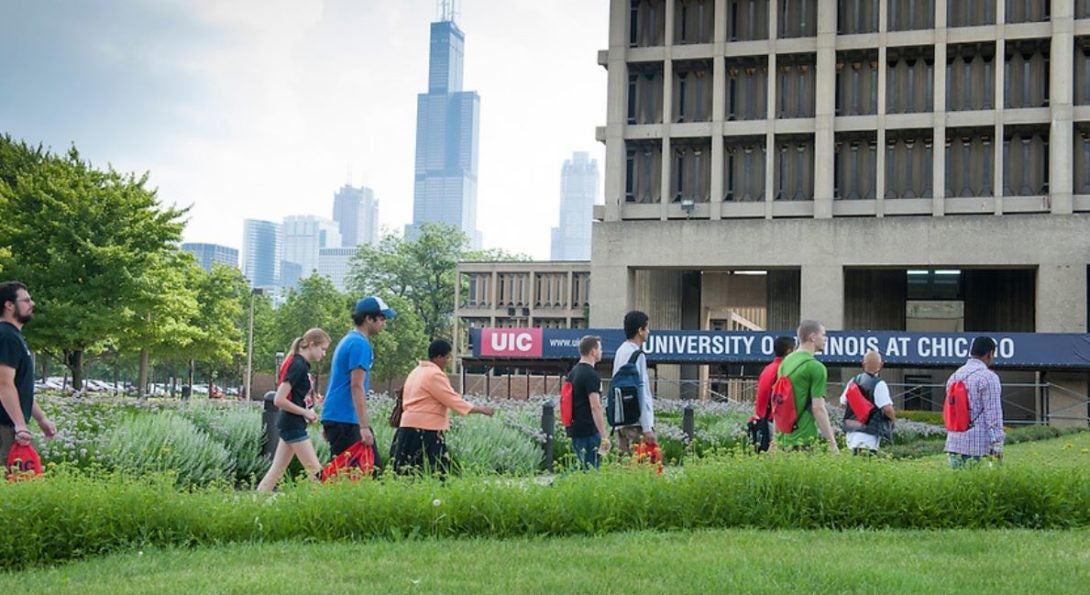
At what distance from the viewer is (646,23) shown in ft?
164

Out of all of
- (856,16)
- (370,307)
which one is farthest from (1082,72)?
(370,307)

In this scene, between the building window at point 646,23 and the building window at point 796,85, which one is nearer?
the building window at point 796,85

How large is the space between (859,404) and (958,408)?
1955 millimetres

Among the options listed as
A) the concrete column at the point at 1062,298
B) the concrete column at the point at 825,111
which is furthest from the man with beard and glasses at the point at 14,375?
the concrete column at the point at 825,111

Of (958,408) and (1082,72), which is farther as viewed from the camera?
(1082,72)

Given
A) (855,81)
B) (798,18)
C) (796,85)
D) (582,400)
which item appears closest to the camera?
(582,400)

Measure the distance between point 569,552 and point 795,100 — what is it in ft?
140

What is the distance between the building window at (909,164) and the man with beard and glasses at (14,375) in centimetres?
4142

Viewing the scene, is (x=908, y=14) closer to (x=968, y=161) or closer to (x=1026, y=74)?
(x=1026, y=74)

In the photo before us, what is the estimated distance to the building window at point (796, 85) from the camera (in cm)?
4759

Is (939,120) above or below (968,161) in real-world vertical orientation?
above

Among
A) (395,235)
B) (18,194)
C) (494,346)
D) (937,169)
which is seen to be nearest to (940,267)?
(937,169)

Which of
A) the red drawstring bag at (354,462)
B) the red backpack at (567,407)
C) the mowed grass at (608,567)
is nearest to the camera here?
the mowed grass at (608,567)

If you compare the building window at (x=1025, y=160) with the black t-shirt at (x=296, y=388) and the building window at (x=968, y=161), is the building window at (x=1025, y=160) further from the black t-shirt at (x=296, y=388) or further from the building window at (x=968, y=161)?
the black t-shirt at (x=296, y=388)
